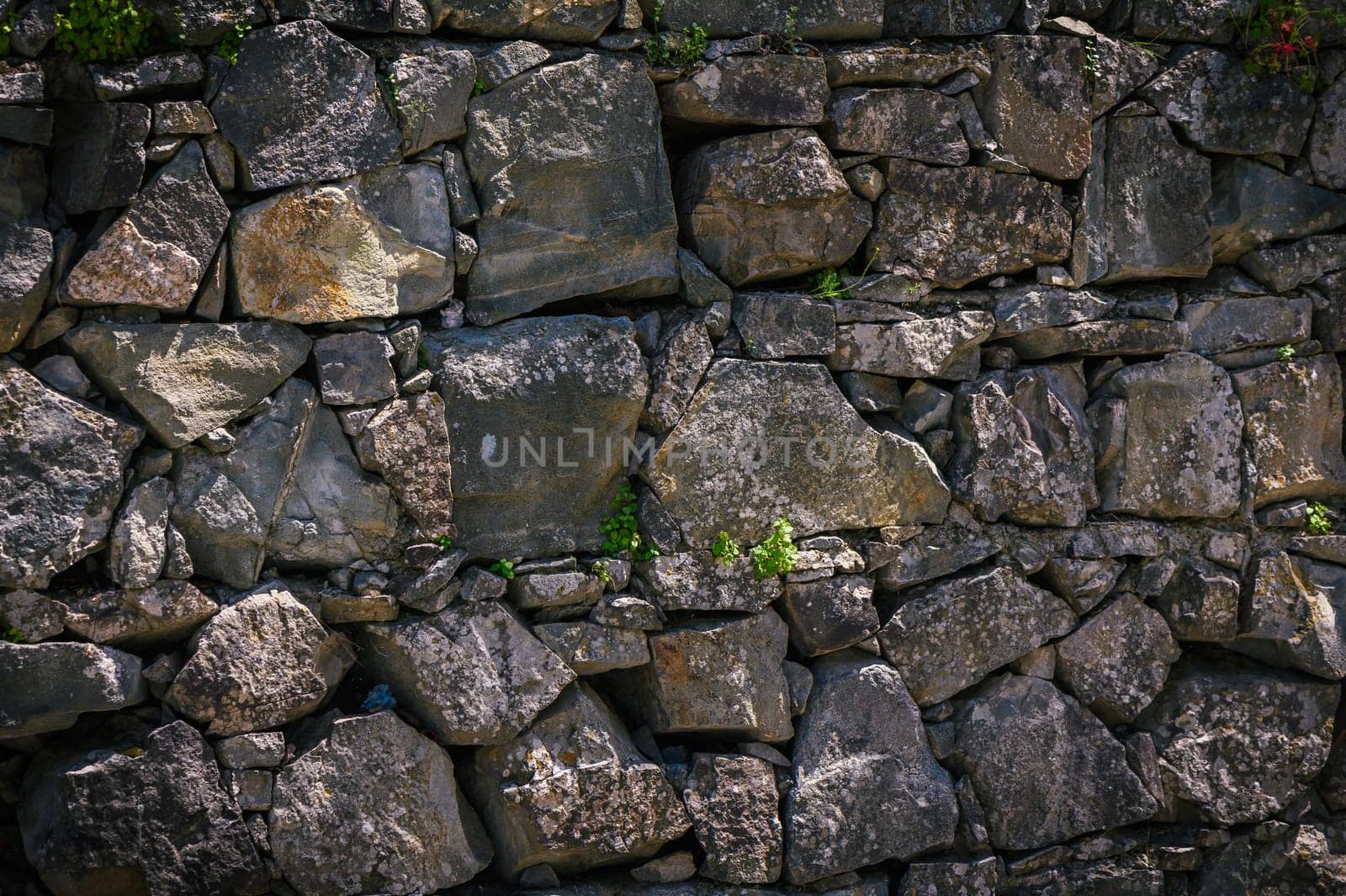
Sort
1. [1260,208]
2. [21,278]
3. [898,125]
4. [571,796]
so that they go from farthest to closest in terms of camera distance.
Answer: [1260,208] → [898,125] → [571,796] → [21,278]

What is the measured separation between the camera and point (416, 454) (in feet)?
12.5

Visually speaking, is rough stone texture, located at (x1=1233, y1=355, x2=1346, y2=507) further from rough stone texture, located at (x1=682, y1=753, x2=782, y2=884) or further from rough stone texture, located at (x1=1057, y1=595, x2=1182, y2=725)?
rough stone texture, located at (x1=682, y1=753, x2=782, y2=884)

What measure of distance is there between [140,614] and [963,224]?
3292 millimetres

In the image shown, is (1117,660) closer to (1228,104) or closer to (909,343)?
(909,343)

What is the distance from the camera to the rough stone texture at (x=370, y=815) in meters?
3.69

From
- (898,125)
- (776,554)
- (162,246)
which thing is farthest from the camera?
(898,125)

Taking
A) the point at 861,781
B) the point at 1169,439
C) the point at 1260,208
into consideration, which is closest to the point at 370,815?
the point at 861,781

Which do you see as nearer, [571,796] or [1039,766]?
[571,796]

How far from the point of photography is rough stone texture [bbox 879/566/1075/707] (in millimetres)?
4375

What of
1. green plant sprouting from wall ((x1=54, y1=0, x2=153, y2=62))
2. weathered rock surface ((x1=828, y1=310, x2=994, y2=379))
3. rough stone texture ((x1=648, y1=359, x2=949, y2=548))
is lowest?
rough stone texture ((x1=648, y1=359, x2=949, y2=548))

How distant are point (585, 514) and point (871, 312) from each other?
136cm

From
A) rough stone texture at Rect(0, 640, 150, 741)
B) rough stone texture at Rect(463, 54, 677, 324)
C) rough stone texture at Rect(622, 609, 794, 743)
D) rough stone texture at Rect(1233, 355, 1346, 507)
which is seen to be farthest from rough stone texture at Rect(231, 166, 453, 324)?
rough stone texture at Rect(1233, 355, 1346, 507)

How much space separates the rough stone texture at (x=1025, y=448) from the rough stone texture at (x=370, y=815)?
2.29 meters

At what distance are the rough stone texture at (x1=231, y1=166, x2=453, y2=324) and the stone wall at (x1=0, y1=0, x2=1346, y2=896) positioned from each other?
1 cm
